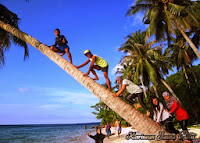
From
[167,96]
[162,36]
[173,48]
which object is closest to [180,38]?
[173,48]

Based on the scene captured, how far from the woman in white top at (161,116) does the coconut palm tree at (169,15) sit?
11.0 m

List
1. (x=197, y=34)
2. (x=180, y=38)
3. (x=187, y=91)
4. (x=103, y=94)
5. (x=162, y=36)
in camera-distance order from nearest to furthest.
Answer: (x=103, y=94) → (x=162, y=36) → (x=197, y=34) → (x=187, y=91) → (x=180, y=38)

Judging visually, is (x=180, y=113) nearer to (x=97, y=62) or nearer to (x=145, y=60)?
(x=97, y=62)

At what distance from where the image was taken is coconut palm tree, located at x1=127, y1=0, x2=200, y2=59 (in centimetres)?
1339

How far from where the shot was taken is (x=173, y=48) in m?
23.9

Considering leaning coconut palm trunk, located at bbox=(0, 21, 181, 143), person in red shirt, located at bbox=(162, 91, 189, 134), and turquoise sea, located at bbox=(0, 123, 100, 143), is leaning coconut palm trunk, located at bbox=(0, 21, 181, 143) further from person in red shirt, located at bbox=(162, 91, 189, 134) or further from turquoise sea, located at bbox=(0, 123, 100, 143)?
turquoise sea, located at bbox=(0, 123, 100, 143)

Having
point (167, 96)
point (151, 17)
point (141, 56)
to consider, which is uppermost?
point (151, 17)

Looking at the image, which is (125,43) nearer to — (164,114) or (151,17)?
(151,17)

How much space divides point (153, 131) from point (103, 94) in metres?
1.19

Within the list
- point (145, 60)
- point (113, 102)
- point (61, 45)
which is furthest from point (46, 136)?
point (113, 102)

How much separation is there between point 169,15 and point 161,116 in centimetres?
1238

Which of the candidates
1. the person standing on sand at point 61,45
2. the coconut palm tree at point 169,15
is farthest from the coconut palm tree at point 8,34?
the coconut palm tree at point 169,15

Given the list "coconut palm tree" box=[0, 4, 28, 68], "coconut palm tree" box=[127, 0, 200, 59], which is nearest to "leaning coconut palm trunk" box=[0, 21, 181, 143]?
"coconut palm tree" box=[0, 4, 28, 68]

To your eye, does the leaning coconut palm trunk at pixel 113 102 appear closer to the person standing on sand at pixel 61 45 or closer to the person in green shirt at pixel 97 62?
the person standing on sand at pixel 61 45
